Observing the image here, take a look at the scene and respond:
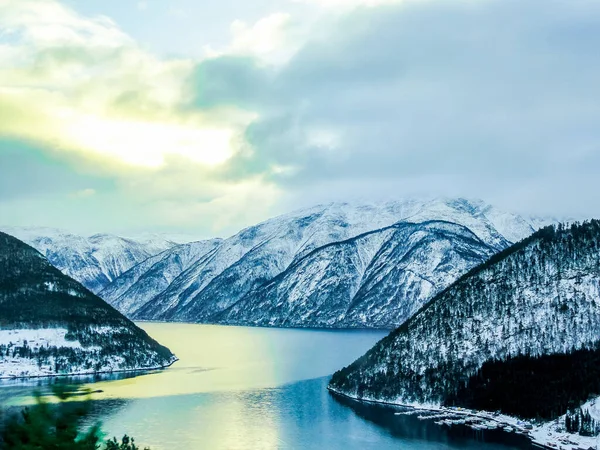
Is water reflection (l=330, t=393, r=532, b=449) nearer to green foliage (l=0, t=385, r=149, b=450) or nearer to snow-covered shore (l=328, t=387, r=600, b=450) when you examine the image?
snow-covered shore (l=328, t=387, r=600, b=450)

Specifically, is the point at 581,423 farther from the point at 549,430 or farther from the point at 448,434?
the point at 448,434

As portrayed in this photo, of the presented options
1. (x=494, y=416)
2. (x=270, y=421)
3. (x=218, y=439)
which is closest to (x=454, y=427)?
(x=494, y=416)

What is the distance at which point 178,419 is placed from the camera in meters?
188

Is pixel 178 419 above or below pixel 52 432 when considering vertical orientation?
below

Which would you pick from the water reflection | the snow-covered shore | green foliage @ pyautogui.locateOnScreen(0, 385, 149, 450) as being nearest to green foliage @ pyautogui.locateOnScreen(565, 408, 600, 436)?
the snow-covered shore

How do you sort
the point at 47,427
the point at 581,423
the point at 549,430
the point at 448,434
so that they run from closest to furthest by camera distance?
the point at 47,427 < the point at 581,423 < the point at 448,434 < the point at 549,430

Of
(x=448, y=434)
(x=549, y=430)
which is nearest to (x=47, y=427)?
(x=448, y=434)

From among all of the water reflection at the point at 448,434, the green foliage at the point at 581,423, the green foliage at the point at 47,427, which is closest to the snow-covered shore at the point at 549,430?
the green foliage at the point at 581,423

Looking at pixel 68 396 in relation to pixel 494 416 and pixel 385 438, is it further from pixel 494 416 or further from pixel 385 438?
pixel 494 416

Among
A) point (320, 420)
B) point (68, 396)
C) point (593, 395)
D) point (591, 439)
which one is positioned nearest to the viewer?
point (68, 396)

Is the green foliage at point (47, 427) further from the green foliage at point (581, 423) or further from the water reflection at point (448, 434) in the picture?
the green foliage at point (581, 423)

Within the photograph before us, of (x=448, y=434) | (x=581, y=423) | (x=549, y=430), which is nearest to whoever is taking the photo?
(x=581, y=423)

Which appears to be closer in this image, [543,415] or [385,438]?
[385,438]

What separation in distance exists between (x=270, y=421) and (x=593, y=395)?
88.9 metres
